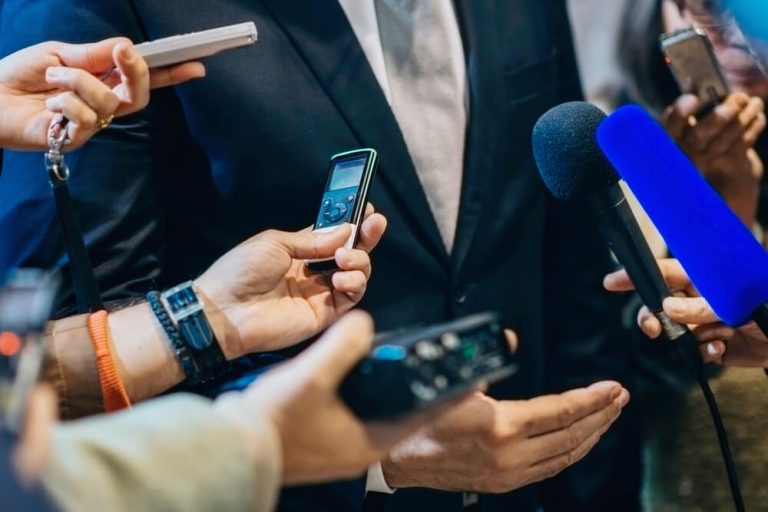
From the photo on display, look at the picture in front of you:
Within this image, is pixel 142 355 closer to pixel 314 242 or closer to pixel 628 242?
pixel 314 242

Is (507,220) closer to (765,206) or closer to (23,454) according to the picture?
(765,206)

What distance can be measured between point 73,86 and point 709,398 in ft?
2.07

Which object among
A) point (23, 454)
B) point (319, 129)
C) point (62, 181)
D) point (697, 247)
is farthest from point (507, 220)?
point (23, 454)

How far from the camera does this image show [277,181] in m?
1.04

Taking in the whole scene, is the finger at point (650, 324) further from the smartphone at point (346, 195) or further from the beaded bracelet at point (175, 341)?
the beaded bracelet at point (175, 341)

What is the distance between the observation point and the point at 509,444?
Answer: 875 millimetres

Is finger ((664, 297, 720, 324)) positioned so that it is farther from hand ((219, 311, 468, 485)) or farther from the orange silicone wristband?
the orange silicone wristband

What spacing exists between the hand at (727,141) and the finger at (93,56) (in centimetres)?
73

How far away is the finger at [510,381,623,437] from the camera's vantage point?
879mm

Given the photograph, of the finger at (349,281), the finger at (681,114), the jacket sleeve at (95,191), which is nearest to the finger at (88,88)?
the jacket sleeve at (95,191)

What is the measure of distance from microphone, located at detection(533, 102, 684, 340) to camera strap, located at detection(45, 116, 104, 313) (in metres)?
0.45

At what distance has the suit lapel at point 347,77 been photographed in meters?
1.04

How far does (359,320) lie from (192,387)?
45 centimetres

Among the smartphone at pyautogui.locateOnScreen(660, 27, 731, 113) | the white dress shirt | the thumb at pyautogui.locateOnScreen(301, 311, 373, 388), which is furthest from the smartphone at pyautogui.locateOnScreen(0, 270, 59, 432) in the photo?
the smartphone at pyautogui.locateOnScreen(660, 27, 731, 113)
